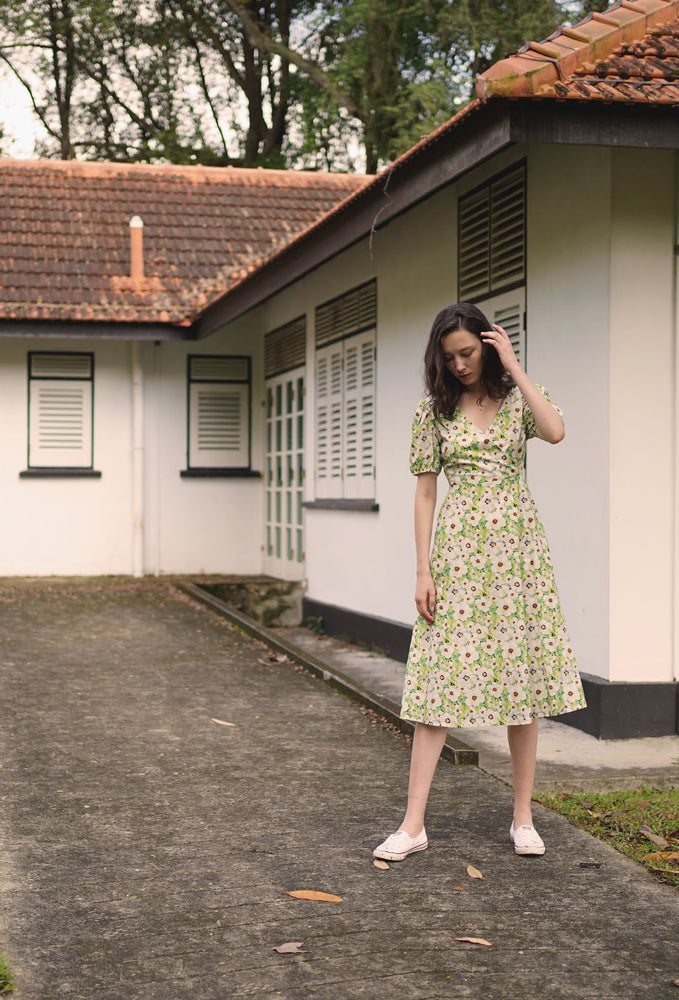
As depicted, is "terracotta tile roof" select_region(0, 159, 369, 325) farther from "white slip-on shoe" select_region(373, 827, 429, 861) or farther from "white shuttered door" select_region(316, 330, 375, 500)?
"white slip-on shoe" select_region(373, 827, 429, 861)

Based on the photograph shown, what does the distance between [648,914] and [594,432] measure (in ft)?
10.9

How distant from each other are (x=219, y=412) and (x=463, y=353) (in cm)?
1205

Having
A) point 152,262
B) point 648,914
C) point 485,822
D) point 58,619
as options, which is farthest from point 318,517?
point 648,914

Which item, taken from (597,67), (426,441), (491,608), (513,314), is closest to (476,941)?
(491,608)

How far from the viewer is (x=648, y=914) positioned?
4.17m

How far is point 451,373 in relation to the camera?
4773 millimetres

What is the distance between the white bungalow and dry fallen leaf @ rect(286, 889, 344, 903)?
2.87 metres

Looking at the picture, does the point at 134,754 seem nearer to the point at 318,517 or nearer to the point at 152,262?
the point at 318,517

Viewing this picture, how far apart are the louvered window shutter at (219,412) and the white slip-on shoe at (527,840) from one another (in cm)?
1201

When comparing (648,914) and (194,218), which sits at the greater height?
(194,218)

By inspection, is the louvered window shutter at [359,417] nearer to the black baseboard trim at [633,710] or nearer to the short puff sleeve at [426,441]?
the black baseboard trim at [633,710]

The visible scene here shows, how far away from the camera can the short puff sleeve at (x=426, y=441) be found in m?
4.82

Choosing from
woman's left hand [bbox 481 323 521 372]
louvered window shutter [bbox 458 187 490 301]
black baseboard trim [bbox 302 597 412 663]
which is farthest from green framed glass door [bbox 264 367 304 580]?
woman's left hand [bbox 481 323 521 372]

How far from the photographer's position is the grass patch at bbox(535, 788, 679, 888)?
4770mm
